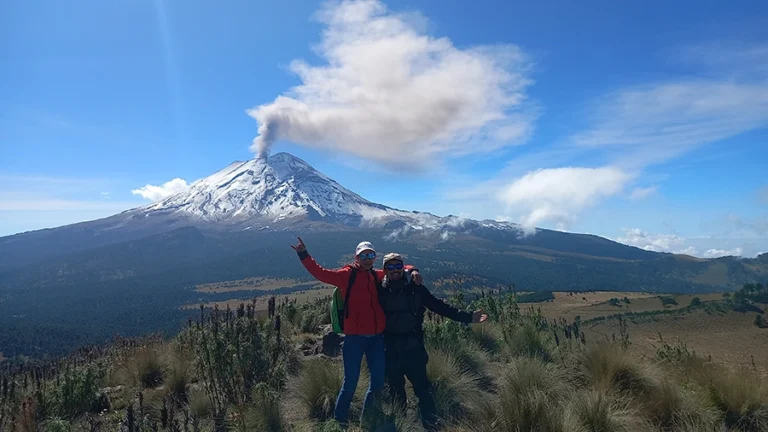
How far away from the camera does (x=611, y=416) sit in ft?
12.1

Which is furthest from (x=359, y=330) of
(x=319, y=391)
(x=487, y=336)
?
(x=487, y=336)

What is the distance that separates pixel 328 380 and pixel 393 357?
0.89m

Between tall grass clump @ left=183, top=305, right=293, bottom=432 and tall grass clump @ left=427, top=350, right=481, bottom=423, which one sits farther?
tall grass clump @ left=183, top=305, right=293, bottom=432

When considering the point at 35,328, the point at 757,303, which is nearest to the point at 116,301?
the point at 35,328

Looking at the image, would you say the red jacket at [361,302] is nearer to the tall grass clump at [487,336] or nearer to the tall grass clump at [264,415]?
the tall grass clump at [264,415]

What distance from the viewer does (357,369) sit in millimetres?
4277

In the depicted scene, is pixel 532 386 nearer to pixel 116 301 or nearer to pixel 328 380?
pixel 328 380

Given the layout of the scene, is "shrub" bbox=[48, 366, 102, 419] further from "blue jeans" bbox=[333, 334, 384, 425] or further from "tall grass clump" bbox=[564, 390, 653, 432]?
"tall grass clump" bbox=[564, 390, 653, 432]

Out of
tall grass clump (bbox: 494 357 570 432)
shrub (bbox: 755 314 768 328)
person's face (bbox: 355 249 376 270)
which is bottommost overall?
shrub (bbox: 755 314 768 328)

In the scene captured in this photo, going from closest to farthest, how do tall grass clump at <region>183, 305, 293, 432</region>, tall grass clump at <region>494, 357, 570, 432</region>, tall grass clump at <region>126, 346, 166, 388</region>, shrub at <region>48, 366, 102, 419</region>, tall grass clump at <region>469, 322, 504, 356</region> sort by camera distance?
tall grass clump at <region>494, 357, 570, 432</region> → tall grass clump at <region>183, 305, 293, 432</region> → shrub at <region>48, 366, 102, 419</region> → tall grass clump at <region>126, 346, 166, 388</region> → tall grass clump at <region>469, 322, 504, 356</region>

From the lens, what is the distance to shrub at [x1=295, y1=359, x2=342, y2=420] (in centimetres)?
466

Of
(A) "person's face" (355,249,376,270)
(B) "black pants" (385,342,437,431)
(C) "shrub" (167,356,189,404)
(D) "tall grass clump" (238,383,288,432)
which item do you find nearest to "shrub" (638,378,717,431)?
(B) "black pants" (385,342,437,431)

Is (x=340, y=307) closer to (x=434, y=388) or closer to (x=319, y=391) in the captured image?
(x=319, y=391)

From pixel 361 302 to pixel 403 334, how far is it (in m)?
0.53
